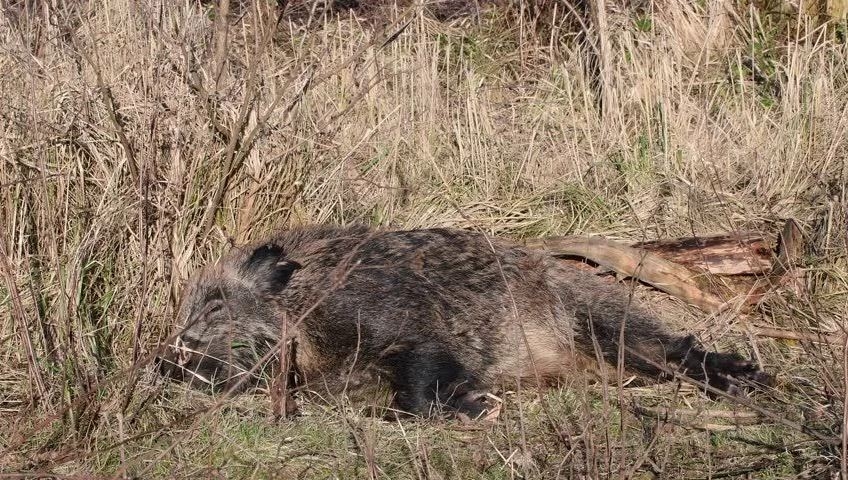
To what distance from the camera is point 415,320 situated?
5.25 m

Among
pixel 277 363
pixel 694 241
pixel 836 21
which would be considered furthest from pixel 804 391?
pixel 836 21

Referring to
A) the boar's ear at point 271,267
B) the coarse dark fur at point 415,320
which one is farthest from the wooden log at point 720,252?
the boar's ear at point 271,267

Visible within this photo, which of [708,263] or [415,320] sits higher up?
[708,263]

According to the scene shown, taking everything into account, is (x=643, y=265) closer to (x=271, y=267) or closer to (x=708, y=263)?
(x=708, y=263)

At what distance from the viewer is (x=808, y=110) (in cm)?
714

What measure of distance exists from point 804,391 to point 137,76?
3613mm

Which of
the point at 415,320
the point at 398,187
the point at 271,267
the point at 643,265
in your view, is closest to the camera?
the point at 415,320

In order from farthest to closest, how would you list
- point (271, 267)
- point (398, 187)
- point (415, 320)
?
point (398, 187), point (271, 267), point (415, 320)

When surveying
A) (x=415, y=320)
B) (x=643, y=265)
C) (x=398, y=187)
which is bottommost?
(x=415, y=320)

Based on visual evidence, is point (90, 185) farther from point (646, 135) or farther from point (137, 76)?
point (646, 135)

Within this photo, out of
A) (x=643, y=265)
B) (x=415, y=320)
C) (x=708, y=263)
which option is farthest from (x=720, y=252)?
(x=415, y=320)

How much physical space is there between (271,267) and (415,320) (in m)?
0.81

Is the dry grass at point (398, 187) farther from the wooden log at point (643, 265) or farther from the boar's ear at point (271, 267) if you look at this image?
the boar's ear at point (271, 267)

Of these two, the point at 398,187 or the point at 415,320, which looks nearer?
the point at 415,320
